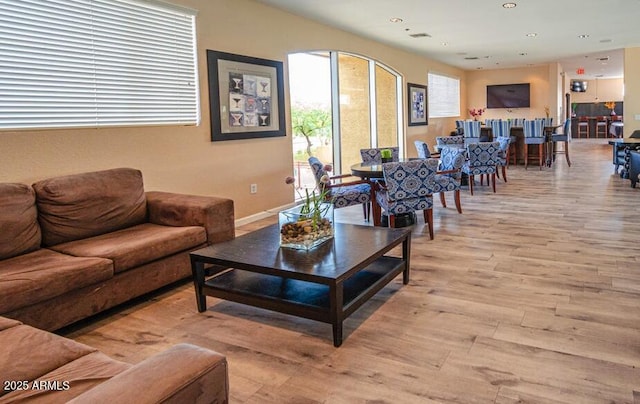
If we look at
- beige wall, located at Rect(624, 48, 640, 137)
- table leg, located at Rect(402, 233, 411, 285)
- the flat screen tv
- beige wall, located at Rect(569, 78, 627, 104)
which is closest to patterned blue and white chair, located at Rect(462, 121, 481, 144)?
beige wall, located at Rect(624, 48, 640, 137)

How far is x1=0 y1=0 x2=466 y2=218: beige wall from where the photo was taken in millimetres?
3764

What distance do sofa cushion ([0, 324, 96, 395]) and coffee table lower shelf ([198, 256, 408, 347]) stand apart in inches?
47.5

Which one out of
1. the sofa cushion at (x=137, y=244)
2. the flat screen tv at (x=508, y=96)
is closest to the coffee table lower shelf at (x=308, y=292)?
the sofa cushion at (x=137, y=244)

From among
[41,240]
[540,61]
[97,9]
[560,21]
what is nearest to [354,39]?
[560,21]

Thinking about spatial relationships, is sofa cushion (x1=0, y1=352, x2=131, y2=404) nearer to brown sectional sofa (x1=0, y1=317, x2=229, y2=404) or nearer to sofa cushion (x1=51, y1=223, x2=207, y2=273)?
brown sectional sofa (x1=0, y1=317, x2=229, y2=404)

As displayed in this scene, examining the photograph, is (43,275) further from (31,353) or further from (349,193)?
(349,193)

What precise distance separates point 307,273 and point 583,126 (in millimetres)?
21269

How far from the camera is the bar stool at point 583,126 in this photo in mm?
20203

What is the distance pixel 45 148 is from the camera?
12.3 feet

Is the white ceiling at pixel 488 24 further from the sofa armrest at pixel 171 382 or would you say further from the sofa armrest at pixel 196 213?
the sofa armrest at pixel 171 382

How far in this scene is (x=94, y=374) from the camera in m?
1.55

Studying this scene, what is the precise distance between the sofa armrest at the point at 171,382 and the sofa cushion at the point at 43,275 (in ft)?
5.23

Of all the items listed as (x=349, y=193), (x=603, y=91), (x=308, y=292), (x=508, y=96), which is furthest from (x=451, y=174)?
(x=603, y=91)

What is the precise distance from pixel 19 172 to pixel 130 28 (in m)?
1.63
